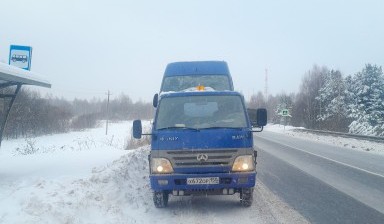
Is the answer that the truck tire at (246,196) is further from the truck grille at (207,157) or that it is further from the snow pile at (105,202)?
the truck grille at (207,157)

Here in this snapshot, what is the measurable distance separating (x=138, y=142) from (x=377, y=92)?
38320 mm

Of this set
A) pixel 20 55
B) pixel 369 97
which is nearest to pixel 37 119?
pixel 369 97

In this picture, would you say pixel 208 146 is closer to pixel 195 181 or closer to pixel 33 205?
pixel 195 181

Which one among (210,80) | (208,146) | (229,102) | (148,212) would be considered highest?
(210,80)

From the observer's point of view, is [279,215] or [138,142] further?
[138,142]

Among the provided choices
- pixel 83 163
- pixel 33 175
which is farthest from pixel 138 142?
pixel 33 175

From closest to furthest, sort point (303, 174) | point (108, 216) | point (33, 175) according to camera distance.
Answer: point (108, 216) → point (33, 175) → point (303, 174)

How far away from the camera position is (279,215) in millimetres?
6902

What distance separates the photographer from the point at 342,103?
59.1m

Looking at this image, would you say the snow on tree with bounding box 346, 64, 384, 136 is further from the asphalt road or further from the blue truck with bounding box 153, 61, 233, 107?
the blue truck with bounding box 153, 61, 233, 107

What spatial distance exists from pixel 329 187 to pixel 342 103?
174 ft

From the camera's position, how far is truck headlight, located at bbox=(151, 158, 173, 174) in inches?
278

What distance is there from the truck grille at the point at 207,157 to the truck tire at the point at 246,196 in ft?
A: 2.60

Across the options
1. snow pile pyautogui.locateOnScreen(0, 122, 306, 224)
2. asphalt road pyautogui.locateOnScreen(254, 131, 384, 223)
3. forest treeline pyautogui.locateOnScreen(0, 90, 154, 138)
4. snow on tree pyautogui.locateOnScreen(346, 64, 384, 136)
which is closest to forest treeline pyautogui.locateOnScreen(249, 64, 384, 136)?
snow on tree pyautogui.locateOnScreen(346, 64, 384, 136)
